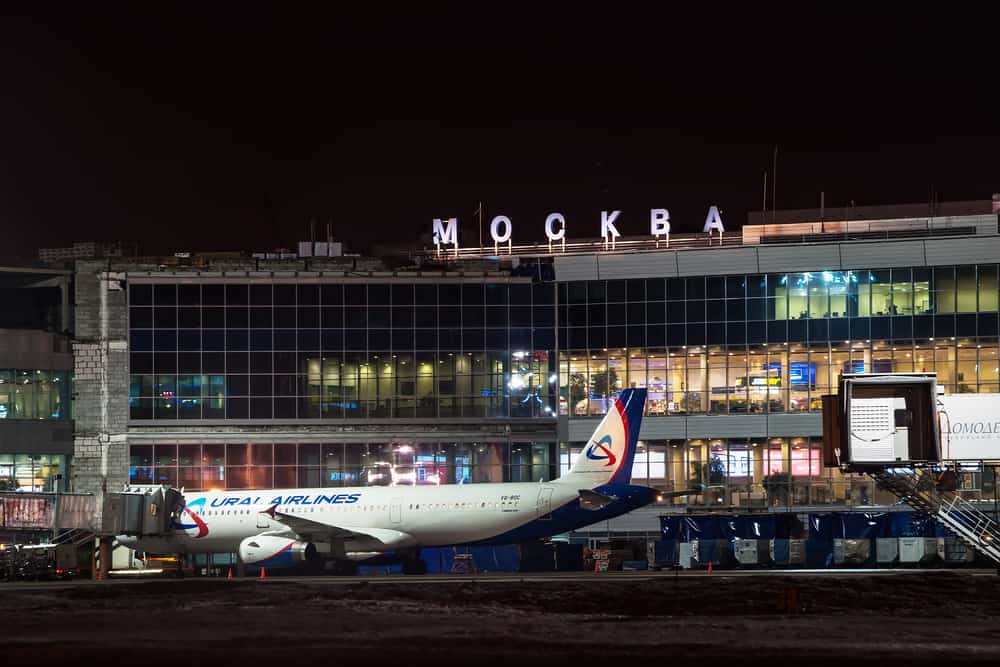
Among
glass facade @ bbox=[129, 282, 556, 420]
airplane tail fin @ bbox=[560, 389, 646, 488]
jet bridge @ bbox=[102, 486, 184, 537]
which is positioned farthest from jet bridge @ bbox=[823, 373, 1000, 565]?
glass facade @ bbox=[129, 282, 556, 420]

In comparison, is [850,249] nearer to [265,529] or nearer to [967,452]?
[967,452]

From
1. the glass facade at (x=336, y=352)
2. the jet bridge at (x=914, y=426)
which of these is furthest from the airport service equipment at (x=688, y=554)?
the glass facade at (x=336, y=352)

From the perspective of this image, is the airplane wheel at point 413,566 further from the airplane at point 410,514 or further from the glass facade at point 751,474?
the glass facade at point 751,474

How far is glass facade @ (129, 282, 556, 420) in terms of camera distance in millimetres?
93250

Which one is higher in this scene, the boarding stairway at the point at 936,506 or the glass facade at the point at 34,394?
the glass facade at the point at 34,394

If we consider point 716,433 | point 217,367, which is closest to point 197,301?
point 217,367

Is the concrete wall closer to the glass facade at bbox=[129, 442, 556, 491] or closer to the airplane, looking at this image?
Result: the glass facade at bbox=[129, 442, 556, 491]

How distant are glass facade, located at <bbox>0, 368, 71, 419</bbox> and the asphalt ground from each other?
116 feet

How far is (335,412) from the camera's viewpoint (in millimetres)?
93875

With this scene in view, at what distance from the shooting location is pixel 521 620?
4178 centimetres

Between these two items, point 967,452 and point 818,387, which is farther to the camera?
point 818,387

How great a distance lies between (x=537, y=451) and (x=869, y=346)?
22856mm

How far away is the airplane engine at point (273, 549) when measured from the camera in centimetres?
6975

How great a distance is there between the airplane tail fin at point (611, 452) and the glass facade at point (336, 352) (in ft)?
80.0
